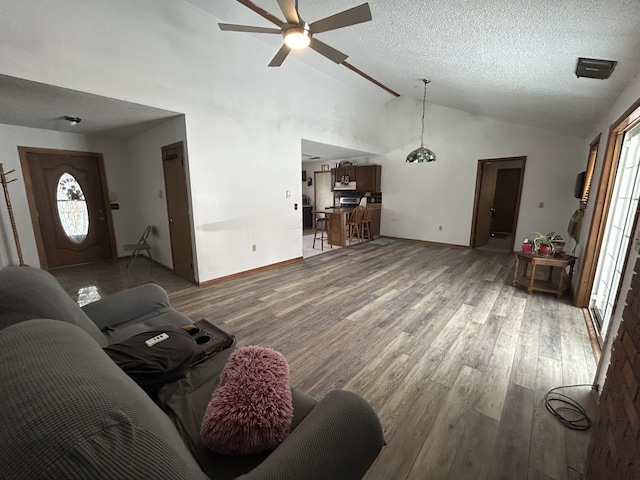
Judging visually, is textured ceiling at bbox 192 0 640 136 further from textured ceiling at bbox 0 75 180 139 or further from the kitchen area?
the kitchen area

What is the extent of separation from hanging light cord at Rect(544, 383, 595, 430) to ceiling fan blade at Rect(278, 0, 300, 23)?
10.5 feet

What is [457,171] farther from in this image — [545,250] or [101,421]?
[101,421]

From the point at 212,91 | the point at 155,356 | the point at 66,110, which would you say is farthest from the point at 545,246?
the point at 66,110

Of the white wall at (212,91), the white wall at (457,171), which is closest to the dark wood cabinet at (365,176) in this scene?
the white wall at (457,171)

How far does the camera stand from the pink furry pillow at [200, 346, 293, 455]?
92 centimetres

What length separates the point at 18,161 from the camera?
13.3ft

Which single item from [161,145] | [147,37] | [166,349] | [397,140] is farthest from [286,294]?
[397,140]

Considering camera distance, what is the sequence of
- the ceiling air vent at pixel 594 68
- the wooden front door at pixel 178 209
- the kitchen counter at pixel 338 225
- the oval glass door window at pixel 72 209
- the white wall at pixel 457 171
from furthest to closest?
the kitchen counter at pixel 338 225 → the white wall at pixel 457 171 → the oval glass door window at pixel 72 209 → the wooden front door at pixel 178 209 → the ceiling air vent at pixel 594 68

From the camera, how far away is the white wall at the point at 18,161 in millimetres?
3915

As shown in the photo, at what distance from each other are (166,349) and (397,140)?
6.89m

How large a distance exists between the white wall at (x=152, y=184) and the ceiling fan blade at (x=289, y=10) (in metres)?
2.26

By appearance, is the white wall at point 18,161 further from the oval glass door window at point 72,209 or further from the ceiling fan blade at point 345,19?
the ceiling fan blade at point 345,19

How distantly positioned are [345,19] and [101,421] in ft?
8.27

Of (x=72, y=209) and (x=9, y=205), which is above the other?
(x=9, y=205)
